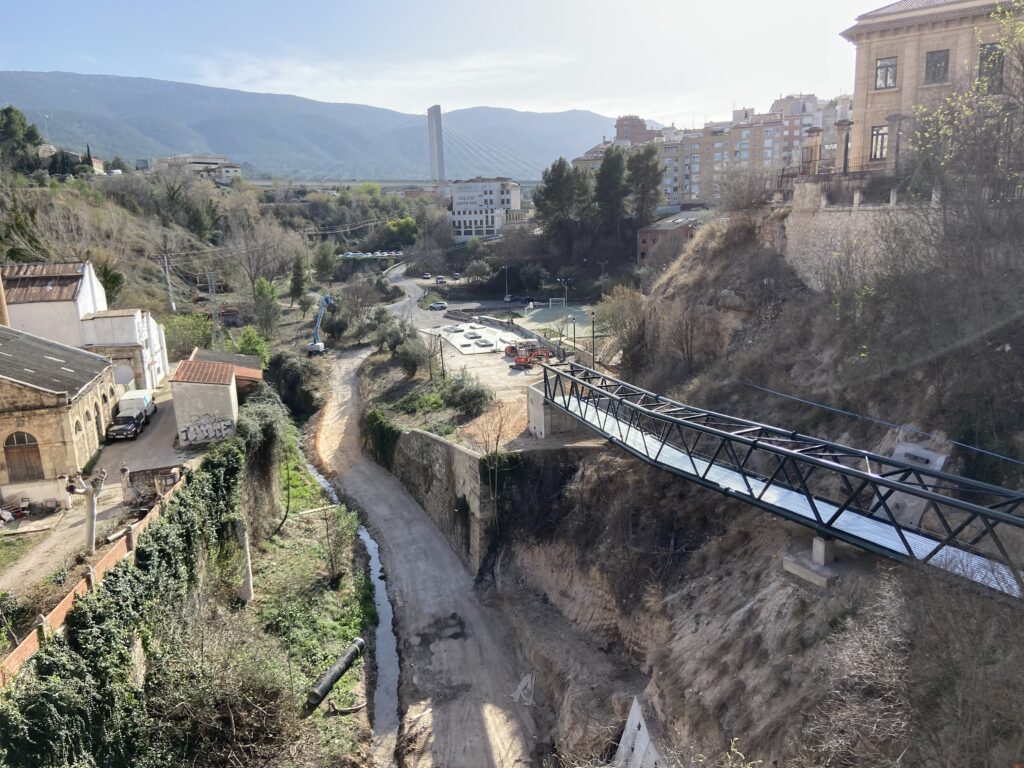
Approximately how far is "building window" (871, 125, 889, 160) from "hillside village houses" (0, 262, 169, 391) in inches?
1161

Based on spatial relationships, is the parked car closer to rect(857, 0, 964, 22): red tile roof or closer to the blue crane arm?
the blue crane arm

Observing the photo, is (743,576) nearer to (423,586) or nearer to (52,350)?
(423,586)

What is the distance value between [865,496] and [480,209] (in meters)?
82.9

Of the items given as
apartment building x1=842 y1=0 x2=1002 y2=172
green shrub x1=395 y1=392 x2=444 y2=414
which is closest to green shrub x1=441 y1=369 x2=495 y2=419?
green shrub x1=395 y1=392 x2=444 y2=414

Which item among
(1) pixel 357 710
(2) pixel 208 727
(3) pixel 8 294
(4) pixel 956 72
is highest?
(4) pixel 956 72

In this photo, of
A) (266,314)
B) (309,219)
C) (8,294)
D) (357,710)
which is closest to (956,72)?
(357,710)

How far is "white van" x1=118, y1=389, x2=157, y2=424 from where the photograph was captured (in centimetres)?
2241

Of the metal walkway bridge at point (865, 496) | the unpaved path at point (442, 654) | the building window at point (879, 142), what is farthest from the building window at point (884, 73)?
the unpaved path at point (442, 654)

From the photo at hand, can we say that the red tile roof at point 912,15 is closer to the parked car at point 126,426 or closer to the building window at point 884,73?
the building window at point 884,73

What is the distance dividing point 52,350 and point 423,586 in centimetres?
1426

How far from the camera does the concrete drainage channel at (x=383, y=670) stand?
16344 millimetres

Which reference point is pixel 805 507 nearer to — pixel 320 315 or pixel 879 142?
pixel 879 142

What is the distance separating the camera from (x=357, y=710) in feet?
56.0

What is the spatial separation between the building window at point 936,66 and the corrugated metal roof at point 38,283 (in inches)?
1319
